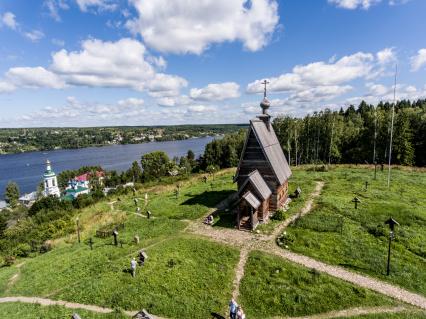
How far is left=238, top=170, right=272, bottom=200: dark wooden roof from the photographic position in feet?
74.5

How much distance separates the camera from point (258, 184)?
2320cm

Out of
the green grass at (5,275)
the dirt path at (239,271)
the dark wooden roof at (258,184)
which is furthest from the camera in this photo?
the dark wooden roof at (258,184)

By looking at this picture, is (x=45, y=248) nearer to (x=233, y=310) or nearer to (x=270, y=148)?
(x=233, y=310)

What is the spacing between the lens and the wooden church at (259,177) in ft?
74.0

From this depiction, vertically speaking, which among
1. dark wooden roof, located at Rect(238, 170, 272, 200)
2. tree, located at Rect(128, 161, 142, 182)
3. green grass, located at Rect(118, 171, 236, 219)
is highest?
dark wooden roof, located at Rect(238, 170, 272, 200)

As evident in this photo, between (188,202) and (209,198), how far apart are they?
2435 millimetres

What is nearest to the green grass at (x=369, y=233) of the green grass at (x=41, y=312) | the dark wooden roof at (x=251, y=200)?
the dark wooden roof at (x=251, y=200)

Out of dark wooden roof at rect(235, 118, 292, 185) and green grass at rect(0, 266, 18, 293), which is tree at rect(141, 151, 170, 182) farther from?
green grass at rect(0, 266, 18, 293)

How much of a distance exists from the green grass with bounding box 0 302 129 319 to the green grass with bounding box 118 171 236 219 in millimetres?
12674

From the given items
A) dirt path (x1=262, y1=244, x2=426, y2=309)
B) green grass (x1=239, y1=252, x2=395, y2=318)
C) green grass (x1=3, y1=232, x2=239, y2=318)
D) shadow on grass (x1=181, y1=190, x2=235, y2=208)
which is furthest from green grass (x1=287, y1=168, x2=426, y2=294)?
shadow on grass (x1=181, y1=190, x2=235, y2=208)

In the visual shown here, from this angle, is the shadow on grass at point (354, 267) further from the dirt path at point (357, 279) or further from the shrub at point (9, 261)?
the shrub at point (9, 261)

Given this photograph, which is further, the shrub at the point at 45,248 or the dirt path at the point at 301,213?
the shrub at the point at 45,248

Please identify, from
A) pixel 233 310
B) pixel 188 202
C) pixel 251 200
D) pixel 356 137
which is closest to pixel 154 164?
pixel 356 137

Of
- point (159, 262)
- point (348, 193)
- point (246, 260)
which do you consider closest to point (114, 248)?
point (159, 262)
